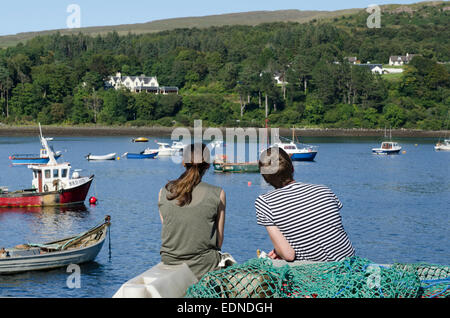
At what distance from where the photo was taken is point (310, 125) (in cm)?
13788

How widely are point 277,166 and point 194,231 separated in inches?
36.0

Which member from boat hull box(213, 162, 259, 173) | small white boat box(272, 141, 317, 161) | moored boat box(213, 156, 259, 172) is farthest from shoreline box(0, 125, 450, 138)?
boat hull box(213, 162, 259, 173)

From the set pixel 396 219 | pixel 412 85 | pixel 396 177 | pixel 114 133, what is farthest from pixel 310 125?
pixel 396 219

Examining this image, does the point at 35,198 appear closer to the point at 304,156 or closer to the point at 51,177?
the point at 51,177

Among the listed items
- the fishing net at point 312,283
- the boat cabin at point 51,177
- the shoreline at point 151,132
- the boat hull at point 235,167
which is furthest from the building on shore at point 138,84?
the fishing net at point 312,283

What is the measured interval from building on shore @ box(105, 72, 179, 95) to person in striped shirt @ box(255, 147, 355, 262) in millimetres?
156533

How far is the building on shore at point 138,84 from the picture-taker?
162375 millimetres

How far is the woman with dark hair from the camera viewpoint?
589cm

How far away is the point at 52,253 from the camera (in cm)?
1927

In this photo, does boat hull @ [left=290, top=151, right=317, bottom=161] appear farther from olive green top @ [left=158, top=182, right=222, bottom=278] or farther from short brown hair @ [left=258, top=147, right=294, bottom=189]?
olive green top @ [left=158, top=182, right=222, bottom=278]

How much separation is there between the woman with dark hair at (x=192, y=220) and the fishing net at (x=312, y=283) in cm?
104

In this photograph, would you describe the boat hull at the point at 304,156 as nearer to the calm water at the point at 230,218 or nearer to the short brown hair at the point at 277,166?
the calm water at the point at 230,218
